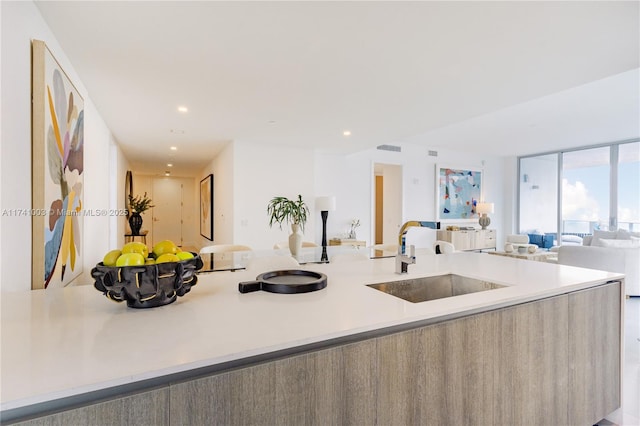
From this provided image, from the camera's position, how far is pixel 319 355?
881 mm

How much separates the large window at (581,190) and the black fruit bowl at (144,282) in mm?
8215

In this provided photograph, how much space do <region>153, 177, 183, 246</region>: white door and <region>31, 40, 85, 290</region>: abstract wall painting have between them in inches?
335

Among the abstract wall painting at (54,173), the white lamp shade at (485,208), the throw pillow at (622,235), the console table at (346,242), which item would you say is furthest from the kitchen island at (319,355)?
the white lamp shade at (485,208)

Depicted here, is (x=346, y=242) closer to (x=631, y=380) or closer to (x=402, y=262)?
(x=631, y=380)

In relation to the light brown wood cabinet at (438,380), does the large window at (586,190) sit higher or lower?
higher

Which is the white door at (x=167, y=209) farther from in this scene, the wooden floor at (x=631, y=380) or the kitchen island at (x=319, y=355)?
the wooden floor at (x=631, y=380)

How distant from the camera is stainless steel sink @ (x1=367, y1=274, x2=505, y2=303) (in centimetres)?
163

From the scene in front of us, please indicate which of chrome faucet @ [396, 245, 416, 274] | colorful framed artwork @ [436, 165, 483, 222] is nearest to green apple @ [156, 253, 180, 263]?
chrome faucet @ [396, 245, 416, 274]

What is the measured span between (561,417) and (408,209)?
5.81 metres

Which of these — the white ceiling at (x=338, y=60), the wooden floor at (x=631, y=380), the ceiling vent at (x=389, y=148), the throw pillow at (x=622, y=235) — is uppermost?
the ceiling vent at (x=389, y=148)

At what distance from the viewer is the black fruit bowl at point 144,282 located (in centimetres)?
95

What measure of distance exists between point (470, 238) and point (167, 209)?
Answer: 9.08 metres

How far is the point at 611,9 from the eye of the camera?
167cm

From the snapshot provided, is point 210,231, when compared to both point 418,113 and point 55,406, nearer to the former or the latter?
point 418,113
